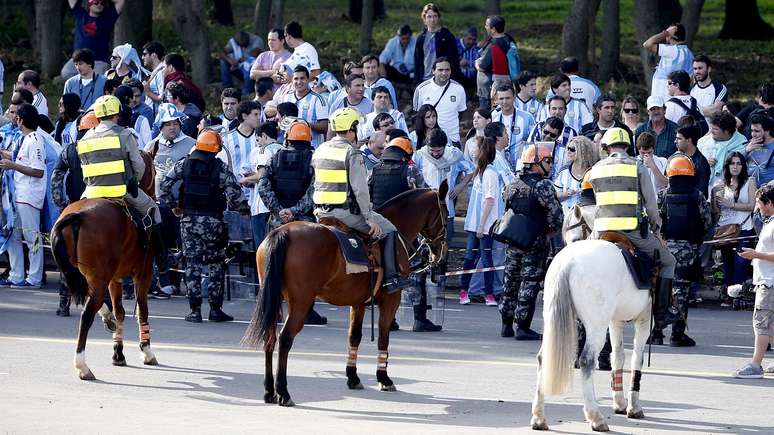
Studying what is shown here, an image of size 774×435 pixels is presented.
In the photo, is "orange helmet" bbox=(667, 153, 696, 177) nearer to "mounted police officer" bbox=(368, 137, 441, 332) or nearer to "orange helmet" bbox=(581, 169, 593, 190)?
"mounted police officer" bbox=(368, 137, 441, 332)

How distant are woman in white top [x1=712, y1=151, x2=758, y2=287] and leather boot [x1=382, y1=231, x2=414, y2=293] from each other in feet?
19.3

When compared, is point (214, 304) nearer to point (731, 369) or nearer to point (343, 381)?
point (343, 381)

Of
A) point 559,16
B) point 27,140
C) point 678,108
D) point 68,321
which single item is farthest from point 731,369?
point 559,16

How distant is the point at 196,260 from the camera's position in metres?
17.0

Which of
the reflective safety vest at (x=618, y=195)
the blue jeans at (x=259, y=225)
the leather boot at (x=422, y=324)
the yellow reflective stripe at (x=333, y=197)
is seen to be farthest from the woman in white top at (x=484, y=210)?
the reflective safety vest at (x=618, y=195)

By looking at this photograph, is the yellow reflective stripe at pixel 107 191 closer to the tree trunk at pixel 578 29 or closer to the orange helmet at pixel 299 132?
the orange helmet at pixel 299 132

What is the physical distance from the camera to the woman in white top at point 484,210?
18.0 metres

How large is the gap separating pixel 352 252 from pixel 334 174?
752mm

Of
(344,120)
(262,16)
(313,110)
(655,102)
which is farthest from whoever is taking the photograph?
(262,16)

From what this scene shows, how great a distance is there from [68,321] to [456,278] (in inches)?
220

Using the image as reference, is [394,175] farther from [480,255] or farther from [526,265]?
[480,255]

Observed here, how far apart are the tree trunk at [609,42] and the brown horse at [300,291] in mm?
15647

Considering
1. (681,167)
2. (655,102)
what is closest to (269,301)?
(681,167)

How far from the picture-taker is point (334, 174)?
1295 centimetres
